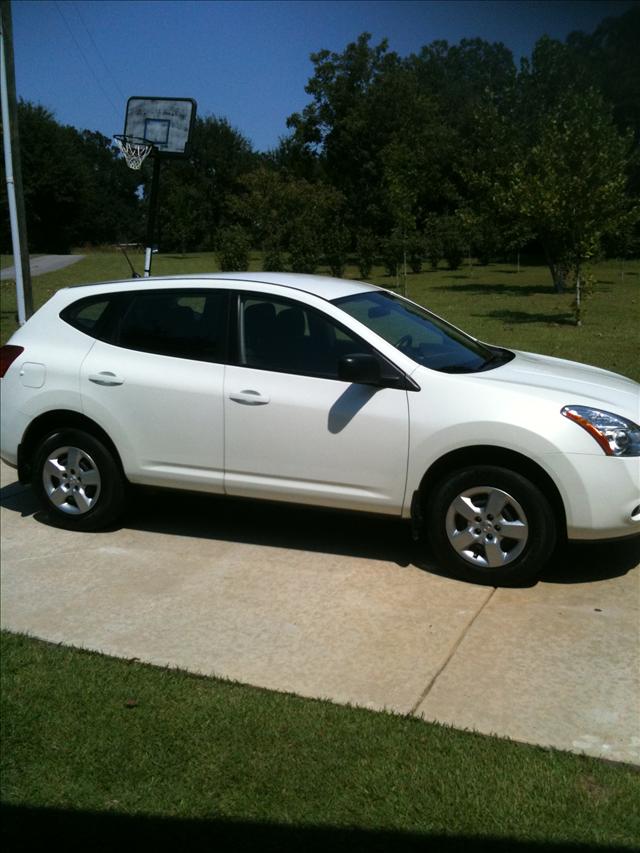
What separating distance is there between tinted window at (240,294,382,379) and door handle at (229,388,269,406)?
180 millimetres

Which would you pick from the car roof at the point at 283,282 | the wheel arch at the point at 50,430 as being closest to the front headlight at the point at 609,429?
the car roof at the point at 283,282

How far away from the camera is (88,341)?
6.20 m

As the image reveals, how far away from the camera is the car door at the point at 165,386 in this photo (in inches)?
226

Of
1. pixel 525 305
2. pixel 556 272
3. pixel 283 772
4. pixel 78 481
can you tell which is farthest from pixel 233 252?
pixel 283 772

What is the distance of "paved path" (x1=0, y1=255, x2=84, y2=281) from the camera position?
33.2 metres

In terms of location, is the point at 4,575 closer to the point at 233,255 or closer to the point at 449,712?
the point at 449,712

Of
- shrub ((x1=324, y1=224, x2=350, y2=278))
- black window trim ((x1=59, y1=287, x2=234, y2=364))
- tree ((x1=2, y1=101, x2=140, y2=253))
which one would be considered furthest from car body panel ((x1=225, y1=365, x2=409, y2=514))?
tree ((x1=2, y1=101, x2=140, y2=253))

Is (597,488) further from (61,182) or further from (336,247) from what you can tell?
(61,182)

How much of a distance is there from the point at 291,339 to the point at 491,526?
1645mm

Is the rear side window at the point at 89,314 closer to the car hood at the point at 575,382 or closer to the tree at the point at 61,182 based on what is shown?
the car hood at the point at 575,382

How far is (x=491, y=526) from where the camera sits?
5.07 metres

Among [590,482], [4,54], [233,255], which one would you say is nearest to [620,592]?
[590,482]

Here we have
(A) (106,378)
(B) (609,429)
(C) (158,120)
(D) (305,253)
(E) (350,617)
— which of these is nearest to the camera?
(E) (350,617)

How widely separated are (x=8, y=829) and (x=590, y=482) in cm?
317
